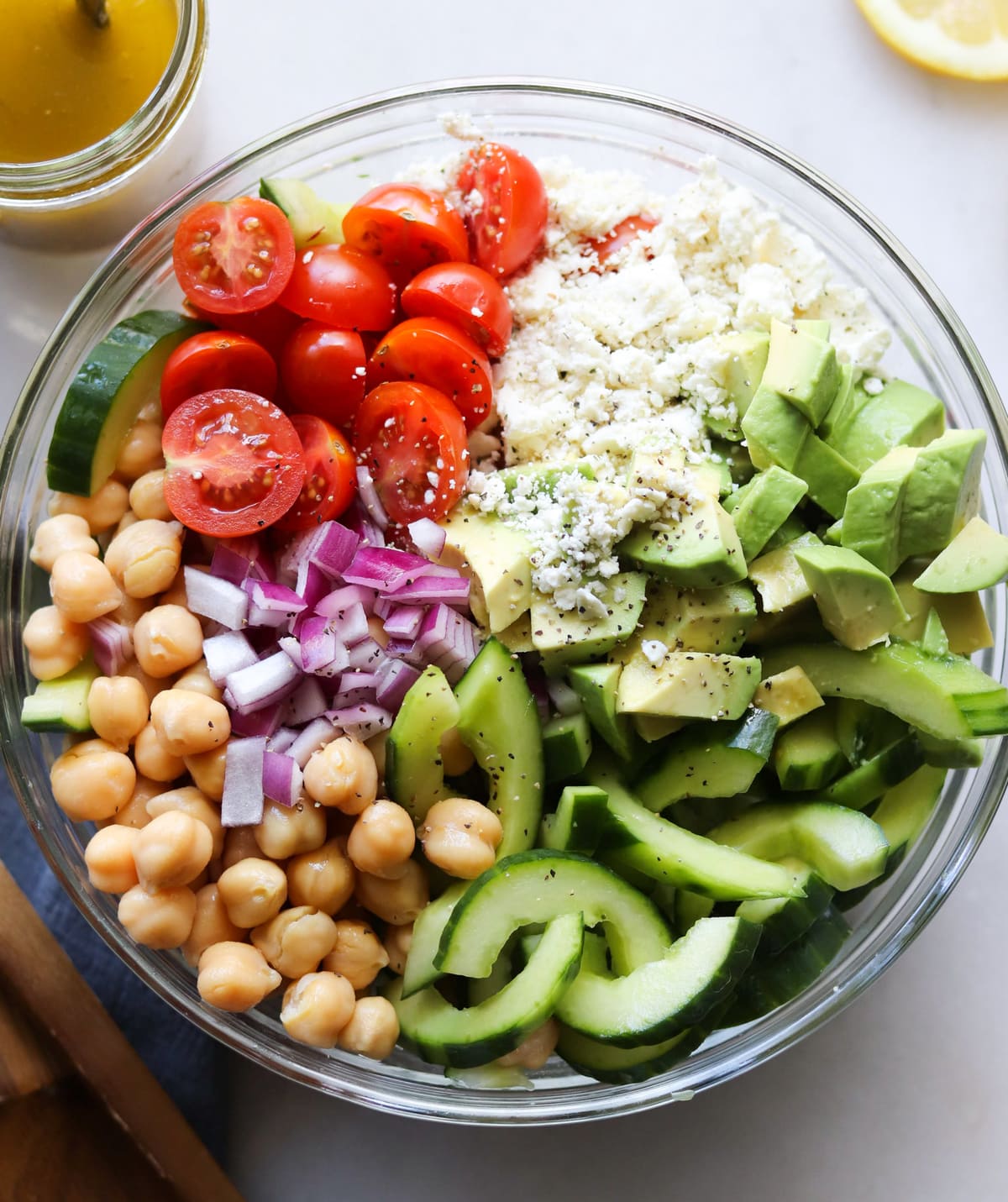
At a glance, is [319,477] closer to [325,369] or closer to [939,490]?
[325,369]

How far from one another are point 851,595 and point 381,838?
843 mm

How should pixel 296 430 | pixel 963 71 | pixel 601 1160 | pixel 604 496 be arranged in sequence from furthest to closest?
1. pixel 963 71
2. pixel 601 1160
3. pixel 296 430
4. pixel 604 496

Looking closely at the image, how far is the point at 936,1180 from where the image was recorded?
2.19m

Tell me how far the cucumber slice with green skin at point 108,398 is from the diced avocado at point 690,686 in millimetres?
992

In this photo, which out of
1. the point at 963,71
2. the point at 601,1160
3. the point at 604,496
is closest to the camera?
the point at 604,496

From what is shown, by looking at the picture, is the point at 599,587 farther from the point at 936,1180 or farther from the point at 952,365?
the point at 936,1180

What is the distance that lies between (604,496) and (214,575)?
692mm

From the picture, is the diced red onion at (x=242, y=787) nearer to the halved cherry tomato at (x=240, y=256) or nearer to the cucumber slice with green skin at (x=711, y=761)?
the cucumber slice with green skin at (x=711, y=761)

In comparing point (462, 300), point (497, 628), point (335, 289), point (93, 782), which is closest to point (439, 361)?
point (462, 300)

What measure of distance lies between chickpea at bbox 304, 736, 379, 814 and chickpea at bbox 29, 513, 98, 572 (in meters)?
0.56

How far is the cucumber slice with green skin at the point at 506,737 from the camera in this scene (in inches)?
68.1

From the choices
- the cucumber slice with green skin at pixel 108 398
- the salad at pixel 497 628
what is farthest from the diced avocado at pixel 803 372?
the cucumber slice with green skin at pixel 108 398

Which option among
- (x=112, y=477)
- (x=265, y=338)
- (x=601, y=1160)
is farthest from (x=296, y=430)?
(x=601, y=1160)

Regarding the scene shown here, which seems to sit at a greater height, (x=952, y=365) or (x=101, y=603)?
(x=952, y=365)
